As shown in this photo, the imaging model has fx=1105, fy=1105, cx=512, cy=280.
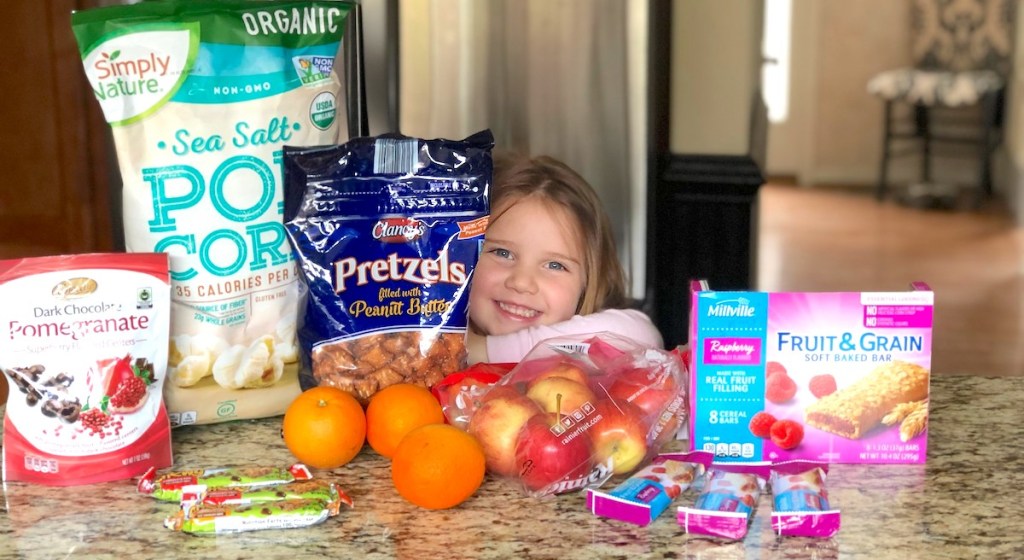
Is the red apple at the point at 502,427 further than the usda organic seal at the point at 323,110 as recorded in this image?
No

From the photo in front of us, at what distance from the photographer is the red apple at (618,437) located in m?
0.99

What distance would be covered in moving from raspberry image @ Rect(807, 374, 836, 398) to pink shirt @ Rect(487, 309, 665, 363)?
15.6 inches

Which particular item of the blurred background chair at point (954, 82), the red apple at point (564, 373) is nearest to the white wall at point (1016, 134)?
the blurred background chair at point (954, 82)

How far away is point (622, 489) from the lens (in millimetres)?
945

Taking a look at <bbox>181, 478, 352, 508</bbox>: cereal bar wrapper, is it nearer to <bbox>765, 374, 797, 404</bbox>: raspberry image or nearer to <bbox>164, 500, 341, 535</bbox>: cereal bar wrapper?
<bbox>164, 500, 341, 535</bbox>: cereal bar wrapper

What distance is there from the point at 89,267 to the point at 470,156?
393mm

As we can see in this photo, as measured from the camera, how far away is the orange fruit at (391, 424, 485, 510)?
36.8 inches

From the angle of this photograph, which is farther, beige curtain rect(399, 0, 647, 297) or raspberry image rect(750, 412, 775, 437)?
beige curtain rect(399, 0, 647, 297)

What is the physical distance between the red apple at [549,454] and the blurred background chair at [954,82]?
6.06m

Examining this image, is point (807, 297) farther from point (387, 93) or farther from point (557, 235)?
point (387, 93)

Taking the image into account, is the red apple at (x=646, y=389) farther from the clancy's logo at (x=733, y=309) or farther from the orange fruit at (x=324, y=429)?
the orange fruit at (x=324, y=429)

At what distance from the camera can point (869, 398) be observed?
1.02 m

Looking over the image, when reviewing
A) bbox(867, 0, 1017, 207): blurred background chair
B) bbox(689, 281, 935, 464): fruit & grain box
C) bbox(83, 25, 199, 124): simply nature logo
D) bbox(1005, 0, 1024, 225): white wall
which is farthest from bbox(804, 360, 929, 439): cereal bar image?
bbox(867, 0, 1017, 207): blurred background chair

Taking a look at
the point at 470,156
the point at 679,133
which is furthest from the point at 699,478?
the point at 679,133
